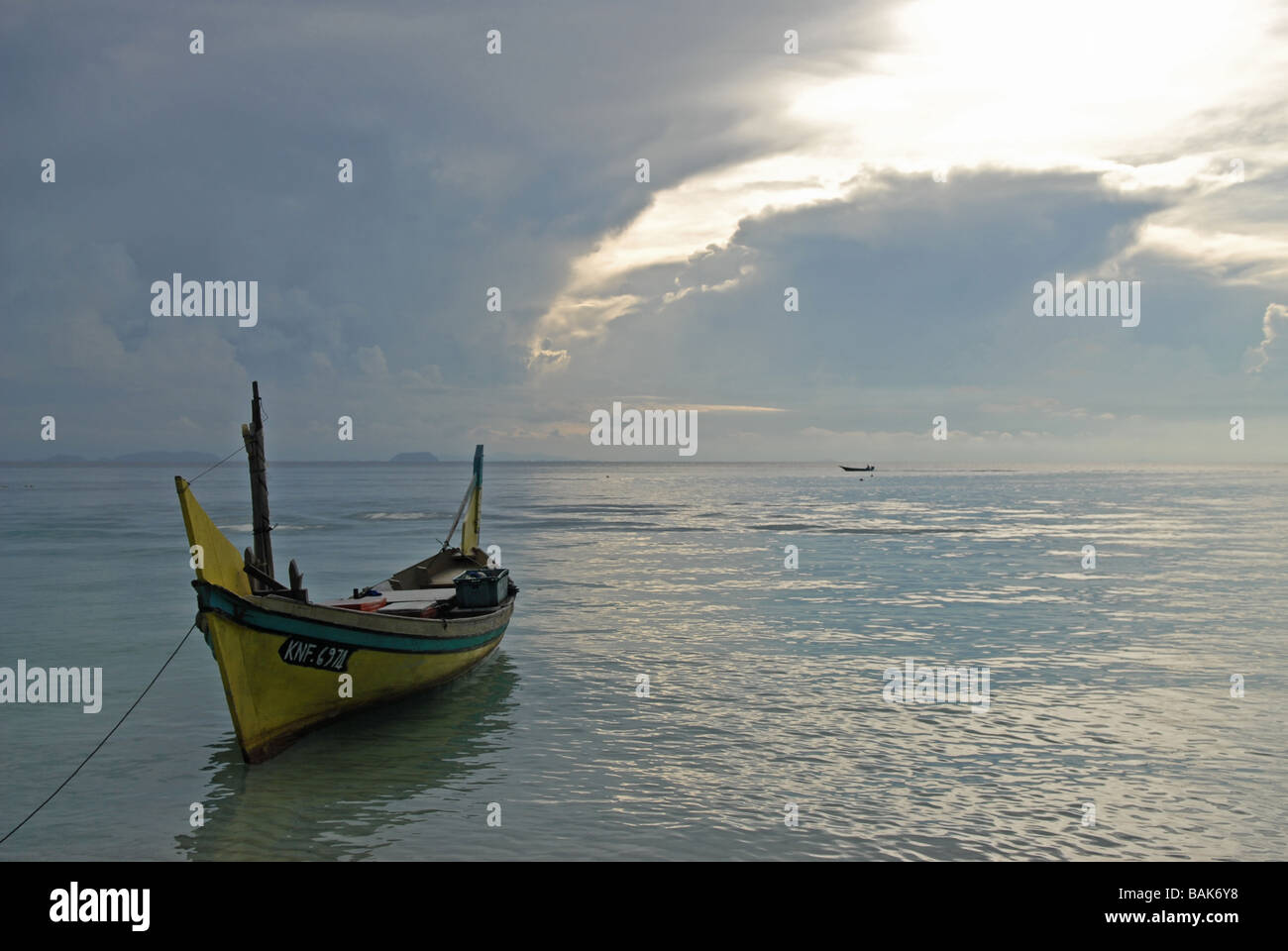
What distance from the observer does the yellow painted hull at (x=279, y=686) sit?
13773 mm

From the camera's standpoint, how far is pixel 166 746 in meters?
16.0

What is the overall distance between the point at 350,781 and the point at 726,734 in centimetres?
639

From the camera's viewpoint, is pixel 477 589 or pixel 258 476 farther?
pixel 477 589

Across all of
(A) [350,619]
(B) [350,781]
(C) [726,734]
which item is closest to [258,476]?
(A) [350,619]

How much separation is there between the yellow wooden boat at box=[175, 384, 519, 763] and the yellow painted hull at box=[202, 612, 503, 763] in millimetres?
17

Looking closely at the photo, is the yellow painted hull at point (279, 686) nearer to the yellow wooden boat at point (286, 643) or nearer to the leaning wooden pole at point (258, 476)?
the yellow wooden boat at point (286, 643)

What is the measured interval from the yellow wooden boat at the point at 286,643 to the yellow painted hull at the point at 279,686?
0.06ft

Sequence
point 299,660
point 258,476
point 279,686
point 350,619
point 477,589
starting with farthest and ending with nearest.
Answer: point 477,589 → point 258,476 → point 350,619 → point 299,660 → point 279,686

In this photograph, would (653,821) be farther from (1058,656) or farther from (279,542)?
(279,542)

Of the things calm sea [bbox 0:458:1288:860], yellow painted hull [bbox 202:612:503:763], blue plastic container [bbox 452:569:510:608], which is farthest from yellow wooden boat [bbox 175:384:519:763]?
blue plastic container [bbox 452:569:510:608]

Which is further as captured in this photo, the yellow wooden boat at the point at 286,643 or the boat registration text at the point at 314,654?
the boat registration text at the point at 314,654

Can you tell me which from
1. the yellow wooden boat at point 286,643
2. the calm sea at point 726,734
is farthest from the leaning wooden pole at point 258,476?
the calm sea at point 726,734

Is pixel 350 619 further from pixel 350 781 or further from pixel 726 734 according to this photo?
pixel 726 734

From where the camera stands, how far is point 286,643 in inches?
572
